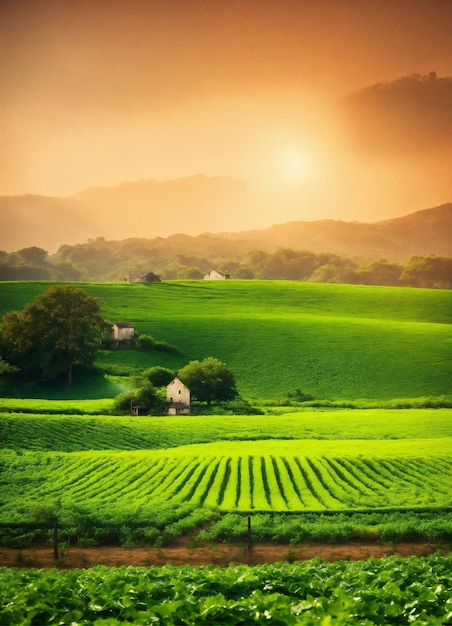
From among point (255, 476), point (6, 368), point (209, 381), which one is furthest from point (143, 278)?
point (255, 476)

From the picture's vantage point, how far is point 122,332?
31609mm

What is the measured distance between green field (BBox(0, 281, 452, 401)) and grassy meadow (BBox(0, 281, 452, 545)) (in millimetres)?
112

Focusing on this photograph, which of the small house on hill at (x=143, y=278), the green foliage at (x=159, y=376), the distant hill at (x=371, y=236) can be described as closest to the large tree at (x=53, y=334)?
the green foliage at (x=159, y=376)

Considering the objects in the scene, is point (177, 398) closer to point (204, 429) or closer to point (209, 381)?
point (209, 381)

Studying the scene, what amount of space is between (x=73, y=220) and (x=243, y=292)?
1877 cm

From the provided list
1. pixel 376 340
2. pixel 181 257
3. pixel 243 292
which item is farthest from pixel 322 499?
pixel 181 257

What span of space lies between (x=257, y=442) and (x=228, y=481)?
3813 millimetres

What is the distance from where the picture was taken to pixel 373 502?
51.2 feet

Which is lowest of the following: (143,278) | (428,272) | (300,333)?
(300,333)

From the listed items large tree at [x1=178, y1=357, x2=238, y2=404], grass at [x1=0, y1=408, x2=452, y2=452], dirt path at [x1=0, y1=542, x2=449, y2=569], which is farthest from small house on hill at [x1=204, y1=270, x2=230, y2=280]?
dirt path at [x1=0, y1=542, x2=449, y2=569]

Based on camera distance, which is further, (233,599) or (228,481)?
(228,481)

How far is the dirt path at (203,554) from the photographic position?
1334 cm

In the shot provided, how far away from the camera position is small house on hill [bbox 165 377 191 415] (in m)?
24.6

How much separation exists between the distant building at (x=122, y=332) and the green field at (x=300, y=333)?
3.54 ft
